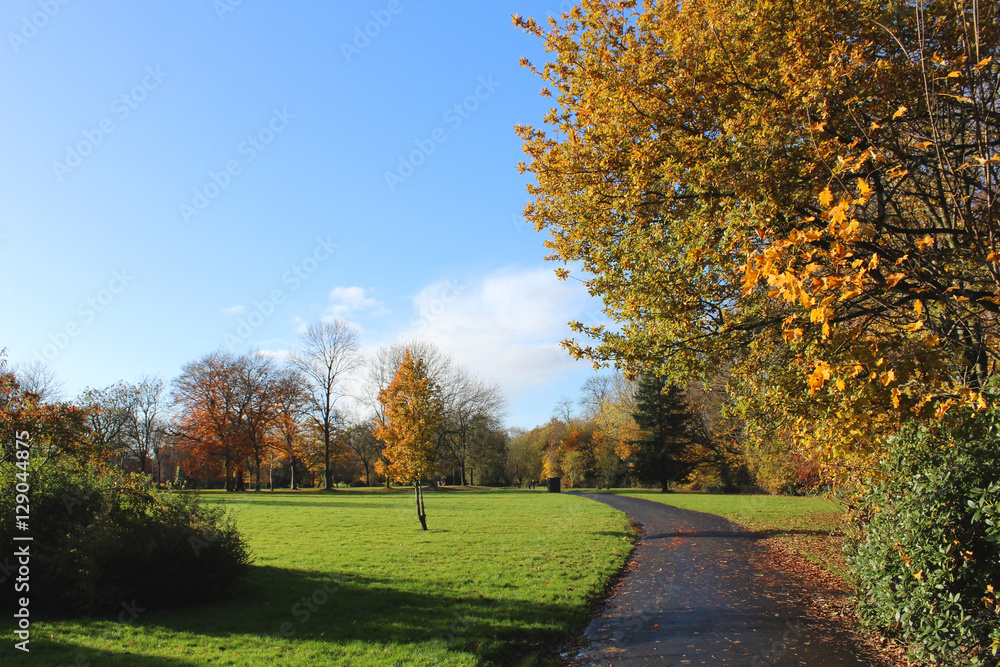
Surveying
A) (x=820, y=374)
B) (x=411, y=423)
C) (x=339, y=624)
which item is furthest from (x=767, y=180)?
(x=411, y=423)

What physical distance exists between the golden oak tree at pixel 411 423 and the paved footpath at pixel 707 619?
815 centimetres

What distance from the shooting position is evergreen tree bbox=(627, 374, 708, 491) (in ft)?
138

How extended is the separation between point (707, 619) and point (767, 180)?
20.2 feet

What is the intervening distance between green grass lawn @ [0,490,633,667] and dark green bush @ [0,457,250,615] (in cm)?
35

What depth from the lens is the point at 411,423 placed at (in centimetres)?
1864

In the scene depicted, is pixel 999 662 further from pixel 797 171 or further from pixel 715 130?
pixel 715 130

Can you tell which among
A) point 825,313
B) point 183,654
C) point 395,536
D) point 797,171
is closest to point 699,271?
point 797,171

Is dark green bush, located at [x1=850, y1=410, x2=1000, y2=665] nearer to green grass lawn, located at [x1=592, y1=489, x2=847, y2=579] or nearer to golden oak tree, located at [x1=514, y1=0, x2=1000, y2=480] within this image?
golden oak tree, located at [x1=514, y1=0, x2=1000, y2=480]

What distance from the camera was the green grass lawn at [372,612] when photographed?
638 centimetres

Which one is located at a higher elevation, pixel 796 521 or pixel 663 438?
pixel 663 438

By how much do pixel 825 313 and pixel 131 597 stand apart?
32.9ft

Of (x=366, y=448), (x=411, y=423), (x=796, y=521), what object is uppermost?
(x=411, y=423)

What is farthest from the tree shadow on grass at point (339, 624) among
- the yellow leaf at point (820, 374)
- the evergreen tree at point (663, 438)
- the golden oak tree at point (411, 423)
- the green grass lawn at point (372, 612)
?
the evergreen tree at point (663, 438)

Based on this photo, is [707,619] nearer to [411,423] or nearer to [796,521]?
[411,423]
